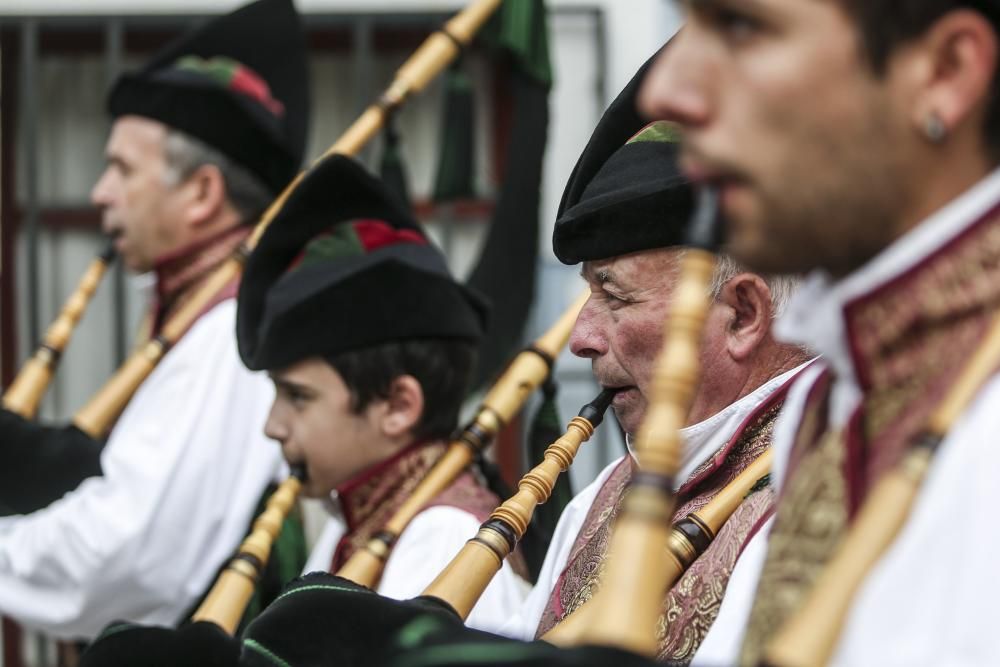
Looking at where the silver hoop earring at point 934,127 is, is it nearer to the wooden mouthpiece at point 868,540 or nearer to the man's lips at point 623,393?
the wooden mouthpiece at point 868,540

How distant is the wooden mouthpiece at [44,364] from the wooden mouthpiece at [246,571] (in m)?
1.06

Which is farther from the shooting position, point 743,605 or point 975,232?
point 743,605

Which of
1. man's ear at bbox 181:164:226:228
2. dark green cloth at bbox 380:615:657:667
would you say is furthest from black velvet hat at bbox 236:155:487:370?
dark green cloth at bbox 380:615:657:667

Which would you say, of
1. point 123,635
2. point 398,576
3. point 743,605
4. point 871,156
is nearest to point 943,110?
point 871,156

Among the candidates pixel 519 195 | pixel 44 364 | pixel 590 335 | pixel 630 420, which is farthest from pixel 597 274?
pixel 44 364

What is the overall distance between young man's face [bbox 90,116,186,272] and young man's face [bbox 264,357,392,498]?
1.24 meters

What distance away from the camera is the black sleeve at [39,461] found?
4.27m

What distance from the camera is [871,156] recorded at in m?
1.47

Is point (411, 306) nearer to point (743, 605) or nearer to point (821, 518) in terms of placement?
point (743, 605)

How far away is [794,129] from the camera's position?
148cm

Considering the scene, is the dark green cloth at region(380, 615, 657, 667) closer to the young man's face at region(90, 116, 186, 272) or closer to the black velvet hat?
the black velvet hat

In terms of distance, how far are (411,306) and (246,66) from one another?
5.04 ft

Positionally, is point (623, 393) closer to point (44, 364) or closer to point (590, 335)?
point (590, 335)

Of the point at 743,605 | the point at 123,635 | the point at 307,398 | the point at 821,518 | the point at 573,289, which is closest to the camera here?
the point at 821,518
